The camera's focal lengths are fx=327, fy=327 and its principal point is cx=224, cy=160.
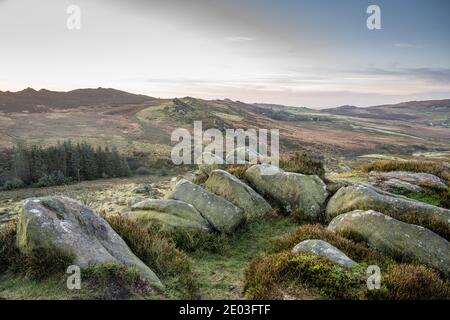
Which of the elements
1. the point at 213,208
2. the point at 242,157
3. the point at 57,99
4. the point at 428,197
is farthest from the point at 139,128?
the point at 428,197

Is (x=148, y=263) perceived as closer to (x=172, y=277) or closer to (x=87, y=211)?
(x=172, y=277)

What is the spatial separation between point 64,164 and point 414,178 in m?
48.2

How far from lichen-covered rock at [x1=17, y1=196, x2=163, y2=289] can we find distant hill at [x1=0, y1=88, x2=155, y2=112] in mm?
134189

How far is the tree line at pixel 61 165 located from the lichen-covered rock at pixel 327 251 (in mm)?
43008

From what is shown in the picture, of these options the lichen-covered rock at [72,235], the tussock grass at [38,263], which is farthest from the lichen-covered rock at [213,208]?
the tussock grass at [38,263]

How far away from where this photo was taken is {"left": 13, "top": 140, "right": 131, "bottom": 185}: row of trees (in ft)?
151

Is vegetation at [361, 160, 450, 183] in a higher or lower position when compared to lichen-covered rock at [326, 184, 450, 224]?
higher

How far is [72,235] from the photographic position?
280 inches

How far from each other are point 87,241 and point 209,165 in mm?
10514

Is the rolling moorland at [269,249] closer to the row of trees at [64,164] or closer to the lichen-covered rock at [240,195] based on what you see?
the lichen-covered rock at [240,195]

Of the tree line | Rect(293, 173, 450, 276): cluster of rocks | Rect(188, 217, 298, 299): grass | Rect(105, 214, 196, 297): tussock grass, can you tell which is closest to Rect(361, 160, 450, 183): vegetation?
Rect(293, 173, 450, 276): cluster of rocks

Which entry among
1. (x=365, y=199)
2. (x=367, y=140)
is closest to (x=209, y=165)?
(x=365, y=199)

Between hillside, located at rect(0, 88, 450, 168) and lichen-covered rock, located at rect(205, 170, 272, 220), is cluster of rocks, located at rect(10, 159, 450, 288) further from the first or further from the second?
hillside, located at rect(0, 88, 450, 168)

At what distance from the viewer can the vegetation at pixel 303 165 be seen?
15.4 metres
